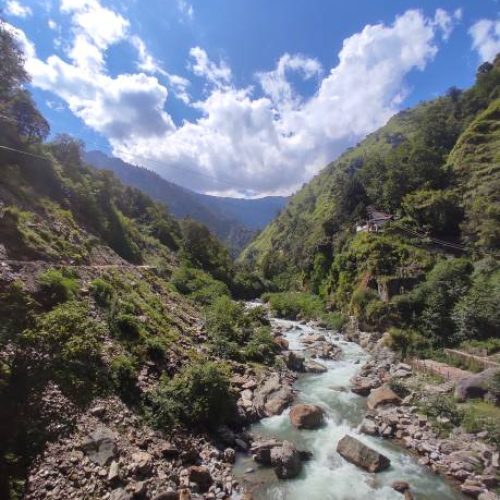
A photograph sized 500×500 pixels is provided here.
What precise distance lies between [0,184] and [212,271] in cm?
4537

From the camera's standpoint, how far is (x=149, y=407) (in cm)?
1689

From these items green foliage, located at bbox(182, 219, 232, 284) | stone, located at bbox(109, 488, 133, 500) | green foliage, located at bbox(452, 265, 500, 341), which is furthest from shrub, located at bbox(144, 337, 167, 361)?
green foliage, located at bbox(182, 219, 232, 284)

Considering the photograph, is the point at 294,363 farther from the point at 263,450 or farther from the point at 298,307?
the point at 298,307

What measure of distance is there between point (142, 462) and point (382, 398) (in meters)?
15.9

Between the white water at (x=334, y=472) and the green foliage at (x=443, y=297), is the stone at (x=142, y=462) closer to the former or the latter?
the white water at (x=334, y=472)

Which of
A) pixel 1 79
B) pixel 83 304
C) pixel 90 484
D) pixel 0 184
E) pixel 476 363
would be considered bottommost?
pixel 90 484

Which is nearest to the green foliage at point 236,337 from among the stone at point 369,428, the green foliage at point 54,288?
the stone at point 369,428

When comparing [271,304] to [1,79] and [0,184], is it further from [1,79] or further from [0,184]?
[1,79]

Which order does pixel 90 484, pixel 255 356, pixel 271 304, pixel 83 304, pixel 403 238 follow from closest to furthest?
pixel 90 484 → pixel 83 304 → pixel 255 356 → pixel 403 238 → pixel 271 304

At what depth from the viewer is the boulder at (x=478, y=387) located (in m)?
21.0

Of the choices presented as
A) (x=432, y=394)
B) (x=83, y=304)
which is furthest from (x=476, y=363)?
(x=83, y=304)

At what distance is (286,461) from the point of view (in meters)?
15.7

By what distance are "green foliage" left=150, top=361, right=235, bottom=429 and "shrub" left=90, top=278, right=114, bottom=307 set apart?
23.3ft

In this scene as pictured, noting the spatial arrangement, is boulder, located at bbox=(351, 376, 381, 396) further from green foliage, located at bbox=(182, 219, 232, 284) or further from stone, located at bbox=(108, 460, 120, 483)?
green foliage, located at bbox=(182, 219, 232, 284)
